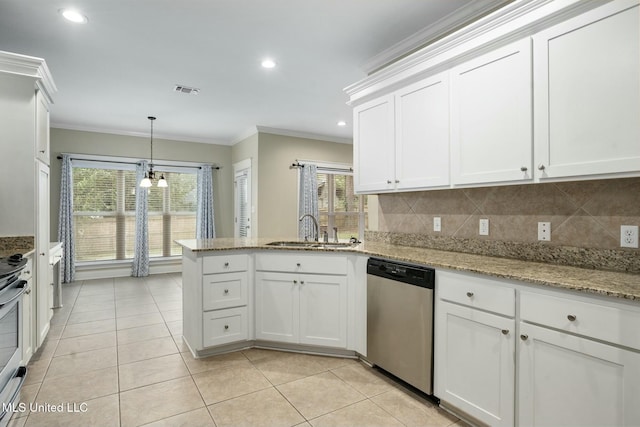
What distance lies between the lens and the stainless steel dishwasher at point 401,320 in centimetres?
215

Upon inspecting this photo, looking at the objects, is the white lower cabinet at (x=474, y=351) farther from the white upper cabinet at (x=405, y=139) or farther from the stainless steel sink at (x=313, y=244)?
the stainless steel sink at (x=313, y=244)

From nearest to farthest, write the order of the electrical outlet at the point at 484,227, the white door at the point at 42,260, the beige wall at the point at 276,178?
1. the electrical outlet at the point at 484,227
2. the white door at the point at 42,260
3. the beige wall at the point at 276,178

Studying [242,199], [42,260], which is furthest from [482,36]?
[242,199]

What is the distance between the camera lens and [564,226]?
6.83 feet

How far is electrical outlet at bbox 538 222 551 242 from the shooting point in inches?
84.7

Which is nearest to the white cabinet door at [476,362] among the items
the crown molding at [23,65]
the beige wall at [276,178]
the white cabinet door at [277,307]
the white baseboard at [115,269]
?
the white cabinet door at [277,307]

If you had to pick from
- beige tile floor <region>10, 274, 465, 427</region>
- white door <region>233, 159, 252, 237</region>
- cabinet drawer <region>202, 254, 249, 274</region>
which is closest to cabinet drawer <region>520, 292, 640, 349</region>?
beige tile floor <region>10, 274, 465, 427</region>

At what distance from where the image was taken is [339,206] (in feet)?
22.2

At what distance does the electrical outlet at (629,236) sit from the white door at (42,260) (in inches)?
157

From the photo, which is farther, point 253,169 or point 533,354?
point 253,169

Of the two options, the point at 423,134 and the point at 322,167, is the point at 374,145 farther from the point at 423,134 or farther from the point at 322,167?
the point at 322,167

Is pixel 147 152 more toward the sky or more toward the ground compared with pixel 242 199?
more toward the sky

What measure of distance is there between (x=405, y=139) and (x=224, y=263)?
1762 millimetres

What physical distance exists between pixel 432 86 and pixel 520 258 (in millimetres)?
1322
